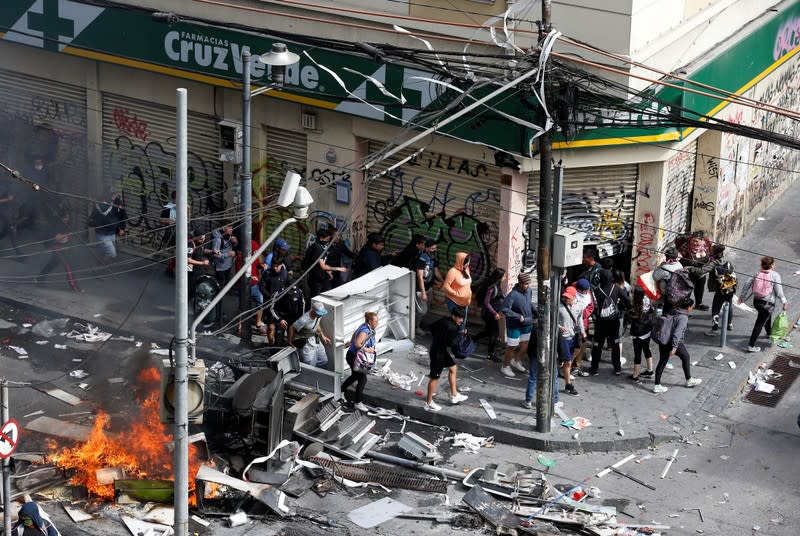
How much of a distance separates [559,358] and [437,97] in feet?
13.6

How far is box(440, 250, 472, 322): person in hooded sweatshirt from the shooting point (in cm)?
1938

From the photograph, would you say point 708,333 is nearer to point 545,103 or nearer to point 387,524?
point 545,103

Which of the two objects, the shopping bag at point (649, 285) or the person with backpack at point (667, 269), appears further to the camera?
the shopping bag at point (649, 285)

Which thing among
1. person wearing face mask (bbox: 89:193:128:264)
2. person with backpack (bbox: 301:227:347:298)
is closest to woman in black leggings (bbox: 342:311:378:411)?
person with backpack (bbox: 301:227:347:298)

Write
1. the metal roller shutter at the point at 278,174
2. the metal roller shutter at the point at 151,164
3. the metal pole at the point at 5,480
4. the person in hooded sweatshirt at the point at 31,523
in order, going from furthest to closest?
the metal roller shutter at the point at 151,164
the metal roller shutter at the point at 278,174
the metal pole at the point at 5,480
the person in hooded sweatshirt at the point at 31,523

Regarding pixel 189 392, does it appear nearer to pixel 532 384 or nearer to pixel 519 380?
pixel 532 384

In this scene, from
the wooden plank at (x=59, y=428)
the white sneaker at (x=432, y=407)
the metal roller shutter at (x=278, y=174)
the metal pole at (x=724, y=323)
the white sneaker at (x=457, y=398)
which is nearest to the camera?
the wooden plank at (x=59, y=428)

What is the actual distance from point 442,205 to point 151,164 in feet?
18.5

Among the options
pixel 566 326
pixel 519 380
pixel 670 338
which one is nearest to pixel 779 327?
pixel 670 338

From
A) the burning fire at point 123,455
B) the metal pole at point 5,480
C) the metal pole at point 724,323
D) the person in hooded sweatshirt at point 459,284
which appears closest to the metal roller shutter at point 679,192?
the metal pole at point 724,323

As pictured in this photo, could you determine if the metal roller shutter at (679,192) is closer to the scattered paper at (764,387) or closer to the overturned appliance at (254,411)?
the scattered paper at (764,387)

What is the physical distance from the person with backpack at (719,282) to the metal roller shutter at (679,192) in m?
0.79

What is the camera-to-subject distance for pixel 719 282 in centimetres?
2012

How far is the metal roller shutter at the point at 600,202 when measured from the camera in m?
20.2
